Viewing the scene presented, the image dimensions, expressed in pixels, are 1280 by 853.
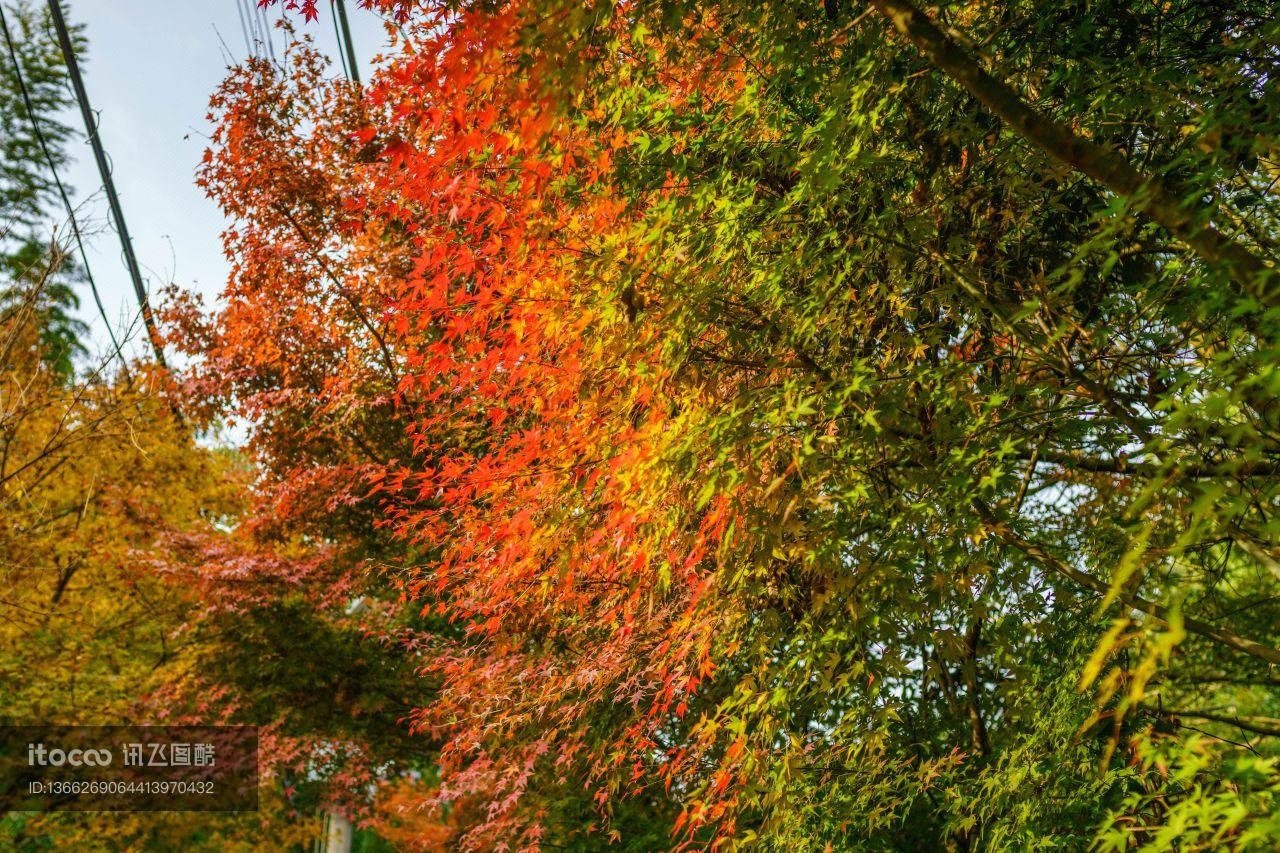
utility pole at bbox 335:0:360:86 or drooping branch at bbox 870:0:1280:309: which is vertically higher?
utility pole at bbox 335:0:360:86

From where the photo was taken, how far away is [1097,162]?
1.97 metres

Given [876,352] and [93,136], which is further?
[93,136]

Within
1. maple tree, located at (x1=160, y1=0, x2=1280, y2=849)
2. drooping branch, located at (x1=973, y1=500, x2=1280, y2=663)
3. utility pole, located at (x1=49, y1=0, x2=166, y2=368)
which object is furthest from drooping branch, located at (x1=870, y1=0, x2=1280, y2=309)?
utility pole, located at (x1=49, y1=0, x2=166, y2=368)

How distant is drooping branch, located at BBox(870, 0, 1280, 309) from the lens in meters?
1.80

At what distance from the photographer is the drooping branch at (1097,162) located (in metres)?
1.80

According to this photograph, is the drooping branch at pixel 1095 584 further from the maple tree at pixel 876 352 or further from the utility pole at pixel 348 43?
Result: the utility pole at pixel 348 43

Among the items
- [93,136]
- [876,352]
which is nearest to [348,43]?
[93,136]
